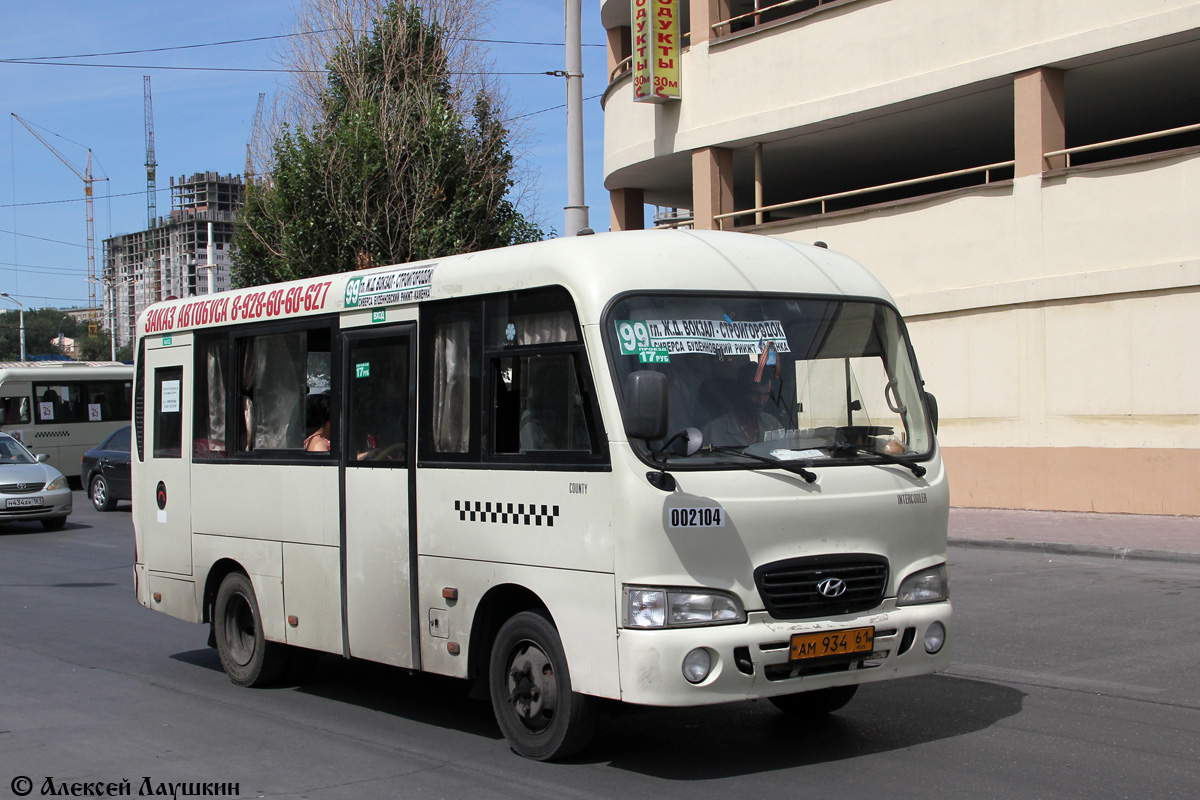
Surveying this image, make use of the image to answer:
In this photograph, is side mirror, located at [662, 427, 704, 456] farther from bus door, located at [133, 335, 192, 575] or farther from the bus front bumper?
bus door, located at [133, 335, 192, 575]

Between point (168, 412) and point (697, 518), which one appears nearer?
point (697, 518)

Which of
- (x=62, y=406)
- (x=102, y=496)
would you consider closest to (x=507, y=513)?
(x=102, y=496)

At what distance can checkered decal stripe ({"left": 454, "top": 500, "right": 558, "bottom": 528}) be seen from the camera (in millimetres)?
6142

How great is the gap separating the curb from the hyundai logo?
725cm

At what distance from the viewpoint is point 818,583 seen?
19.4ft

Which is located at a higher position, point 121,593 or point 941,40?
point 941,40

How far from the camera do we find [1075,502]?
1775 centimetres

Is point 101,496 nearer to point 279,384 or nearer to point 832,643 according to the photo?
point 279,384

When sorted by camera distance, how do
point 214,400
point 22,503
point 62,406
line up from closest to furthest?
point 214,400 < point 22,503 < point 62,406

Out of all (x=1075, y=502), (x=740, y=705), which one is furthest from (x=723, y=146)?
(x=740, y=705)

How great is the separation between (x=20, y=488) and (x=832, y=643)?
18227mm

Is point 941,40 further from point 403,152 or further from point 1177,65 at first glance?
point 403,152

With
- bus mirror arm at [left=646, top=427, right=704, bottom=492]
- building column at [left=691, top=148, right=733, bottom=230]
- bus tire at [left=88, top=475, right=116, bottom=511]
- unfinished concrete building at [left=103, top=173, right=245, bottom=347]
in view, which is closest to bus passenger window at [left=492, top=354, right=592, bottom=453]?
bus mirror arm at [left=646, top=427, right=704, bottom=492]

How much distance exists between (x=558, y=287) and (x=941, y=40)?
15.7 metres
